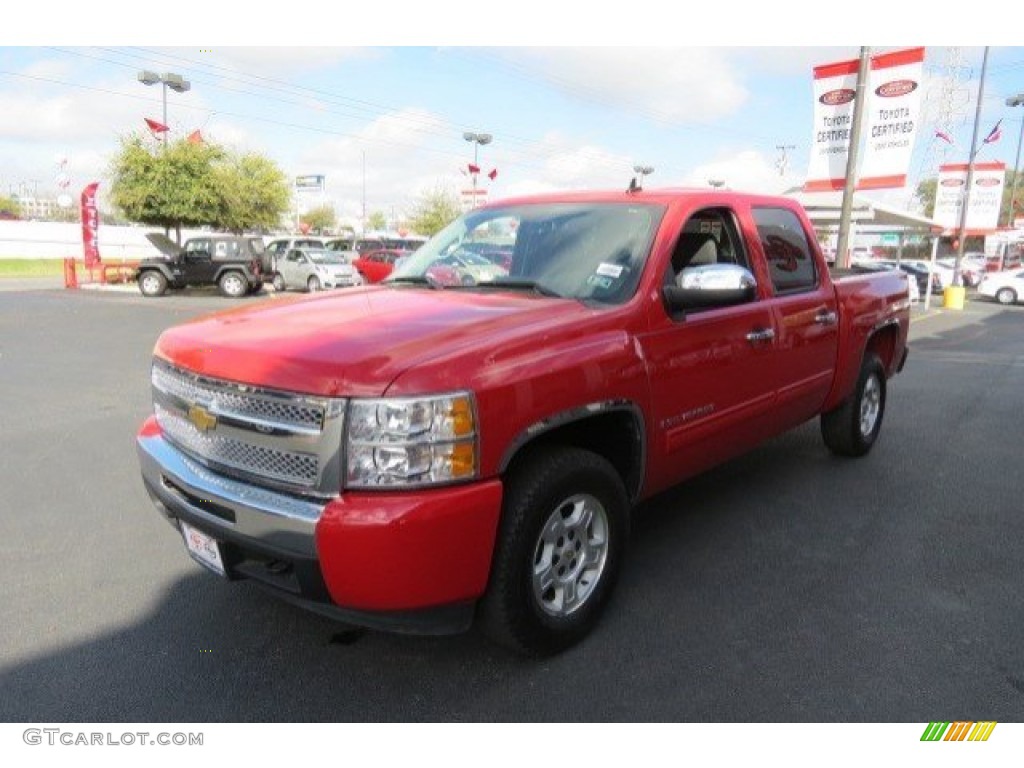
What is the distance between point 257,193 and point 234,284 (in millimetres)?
17478

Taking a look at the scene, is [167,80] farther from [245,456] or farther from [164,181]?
[245,456]

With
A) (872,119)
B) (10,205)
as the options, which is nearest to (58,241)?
(872,119)

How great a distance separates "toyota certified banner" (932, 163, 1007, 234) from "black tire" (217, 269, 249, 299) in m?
22.9

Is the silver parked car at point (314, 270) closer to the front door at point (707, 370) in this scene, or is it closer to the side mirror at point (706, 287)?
the front door at point (707, 370)

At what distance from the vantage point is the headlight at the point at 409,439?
233 cm

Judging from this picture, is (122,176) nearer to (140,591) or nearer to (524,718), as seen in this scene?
(140,591)

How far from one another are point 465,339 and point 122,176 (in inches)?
1120

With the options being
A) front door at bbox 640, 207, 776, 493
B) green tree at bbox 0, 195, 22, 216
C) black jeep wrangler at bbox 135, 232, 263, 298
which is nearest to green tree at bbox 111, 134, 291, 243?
black jeep wrangler at bbox 135, 232, 263, 298

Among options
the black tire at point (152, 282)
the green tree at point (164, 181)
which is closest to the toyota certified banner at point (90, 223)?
the green tree at point (164, 181)

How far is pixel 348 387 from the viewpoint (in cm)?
233

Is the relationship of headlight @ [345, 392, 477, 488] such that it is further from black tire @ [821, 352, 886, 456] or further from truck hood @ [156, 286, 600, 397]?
black tire @ [821, 352, 886, 456]

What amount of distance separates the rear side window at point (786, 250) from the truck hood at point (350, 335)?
169 cm

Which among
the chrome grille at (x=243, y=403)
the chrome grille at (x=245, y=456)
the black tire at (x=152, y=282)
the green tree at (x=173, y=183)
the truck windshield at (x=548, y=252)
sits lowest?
the black tire at (x=152, y=282)

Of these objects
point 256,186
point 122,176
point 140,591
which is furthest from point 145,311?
point 256,186
